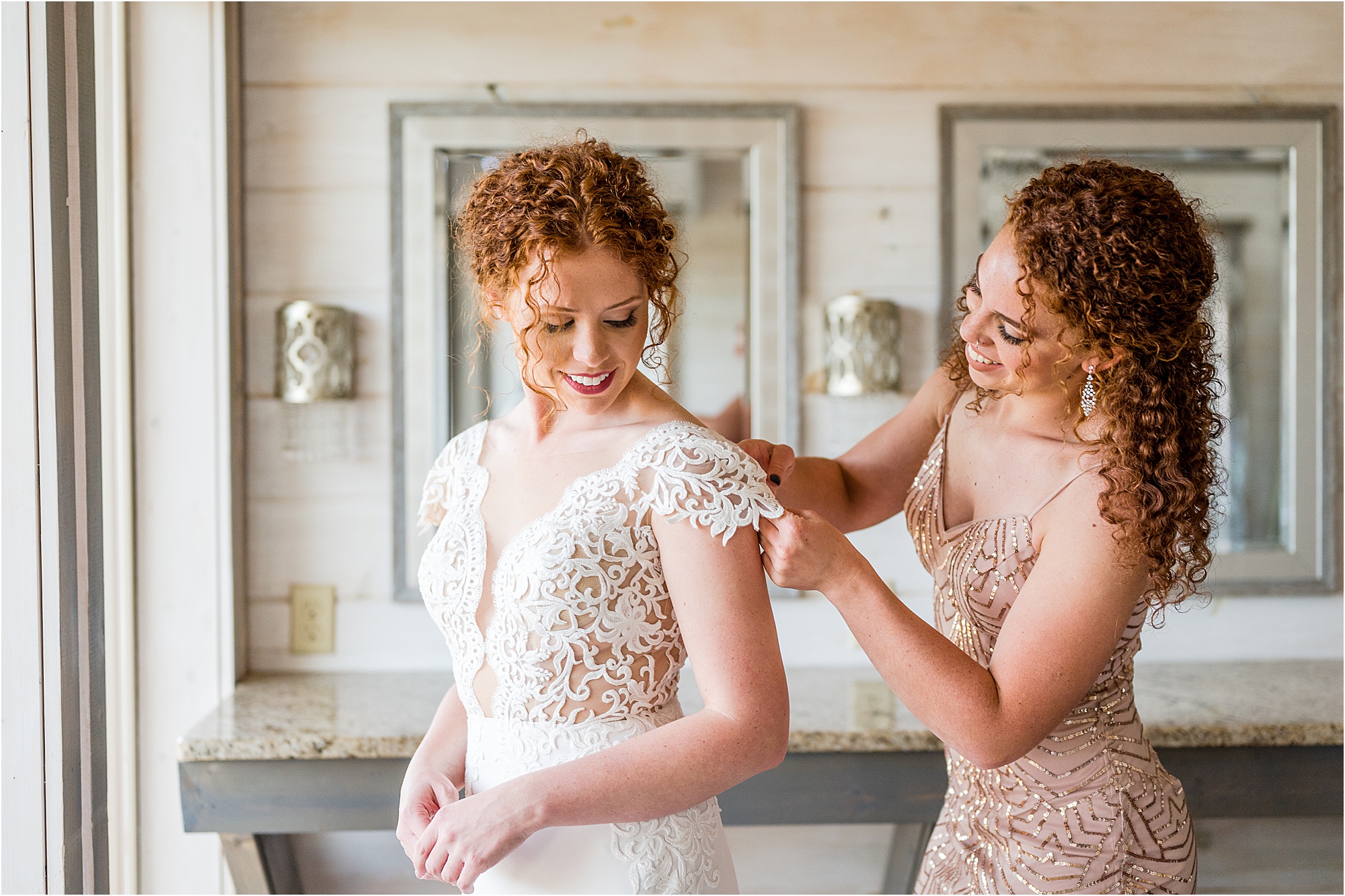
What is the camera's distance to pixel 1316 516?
7.42ft

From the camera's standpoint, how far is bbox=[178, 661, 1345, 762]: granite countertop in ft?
5.95

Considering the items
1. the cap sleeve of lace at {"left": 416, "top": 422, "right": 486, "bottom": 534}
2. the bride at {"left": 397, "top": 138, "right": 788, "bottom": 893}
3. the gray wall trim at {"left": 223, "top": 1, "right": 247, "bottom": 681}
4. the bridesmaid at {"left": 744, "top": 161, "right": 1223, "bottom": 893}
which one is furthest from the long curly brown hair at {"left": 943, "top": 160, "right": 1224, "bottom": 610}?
the gray wall trim at {"left": 223, "top": 1, "right": 247, "bottom": 681}

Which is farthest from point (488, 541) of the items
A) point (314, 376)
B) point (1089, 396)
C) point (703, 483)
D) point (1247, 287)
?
point (1247, 287)

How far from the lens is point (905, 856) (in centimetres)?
211

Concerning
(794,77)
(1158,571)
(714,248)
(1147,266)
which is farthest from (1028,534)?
(794,77)

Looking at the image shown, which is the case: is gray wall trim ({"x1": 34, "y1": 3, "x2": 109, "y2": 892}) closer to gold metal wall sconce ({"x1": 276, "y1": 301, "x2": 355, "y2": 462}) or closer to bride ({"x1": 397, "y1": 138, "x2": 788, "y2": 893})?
gold metal wall sconce ({"x1": 276, "y1": 301, "x2": 355, "y2": 462})

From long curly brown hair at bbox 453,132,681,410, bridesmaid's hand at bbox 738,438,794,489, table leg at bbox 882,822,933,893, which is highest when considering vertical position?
long curly brown hair at bbox 453,132,681,410

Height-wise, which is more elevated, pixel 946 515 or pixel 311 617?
pixel 946 515

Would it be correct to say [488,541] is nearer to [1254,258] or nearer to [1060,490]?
[1060,490]

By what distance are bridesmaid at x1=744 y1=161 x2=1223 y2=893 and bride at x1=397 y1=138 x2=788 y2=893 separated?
13 centimetres

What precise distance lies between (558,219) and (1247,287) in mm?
1934

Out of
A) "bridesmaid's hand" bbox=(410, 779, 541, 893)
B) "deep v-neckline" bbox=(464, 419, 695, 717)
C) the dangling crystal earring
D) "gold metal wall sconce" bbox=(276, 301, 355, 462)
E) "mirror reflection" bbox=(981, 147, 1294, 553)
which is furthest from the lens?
"mirror reflection" bbox=(981, 147, 1294, 553)

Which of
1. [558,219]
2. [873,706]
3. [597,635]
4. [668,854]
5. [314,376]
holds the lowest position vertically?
[873,706]

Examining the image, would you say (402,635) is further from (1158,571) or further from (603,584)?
(1158,571)
